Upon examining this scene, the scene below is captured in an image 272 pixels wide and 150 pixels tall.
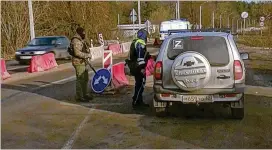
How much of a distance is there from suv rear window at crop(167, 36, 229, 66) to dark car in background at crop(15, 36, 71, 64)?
1550 centimetres

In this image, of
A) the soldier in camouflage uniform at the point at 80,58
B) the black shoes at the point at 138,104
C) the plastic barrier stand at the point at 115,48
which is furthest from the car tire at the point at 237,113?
the plastic barrier stand at the point at 115,48

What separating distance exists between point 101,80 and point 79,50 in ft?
4.64

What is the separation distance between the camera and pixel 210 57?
716 centimetres

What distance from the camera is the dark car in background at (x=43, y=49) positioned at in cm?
2211

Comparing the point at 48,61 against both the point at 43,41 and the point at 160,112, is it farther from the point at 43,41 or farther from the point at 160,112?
the point at 160,112

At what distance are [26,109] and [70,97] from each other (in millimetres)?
1754

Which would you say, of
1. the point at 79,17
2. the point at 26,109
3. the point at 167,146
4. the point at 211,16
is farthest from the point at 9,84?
the point at 211,16

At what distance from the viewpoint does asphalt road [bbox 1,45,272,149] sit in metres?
6.08

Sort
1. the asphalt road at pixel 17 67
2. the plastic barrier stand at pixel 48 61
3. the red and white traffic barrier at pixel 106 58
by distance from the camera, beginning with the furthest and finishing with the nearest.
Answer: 1. the asphalt road at pixel 17 67
2. the plastic barrier stand at pixel 48 61
3. the red and white traffic barrier at pixel 106 58


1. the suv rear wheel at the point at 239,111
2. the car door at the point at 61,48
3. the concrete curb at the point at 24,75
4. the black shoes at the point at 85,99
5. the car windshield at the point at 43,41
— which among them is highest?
the car windshield at the point at 43,41

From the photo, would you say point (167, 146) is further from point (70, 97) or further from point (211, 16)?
point (211, 16)

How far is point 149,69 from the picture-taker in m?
14.8

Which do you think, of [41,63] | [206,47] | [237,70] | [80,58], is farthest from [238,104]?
[41,63]

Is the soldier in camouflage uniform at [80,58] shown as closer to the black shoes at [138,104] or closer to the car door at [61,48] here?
the black shoes at [138,104]
